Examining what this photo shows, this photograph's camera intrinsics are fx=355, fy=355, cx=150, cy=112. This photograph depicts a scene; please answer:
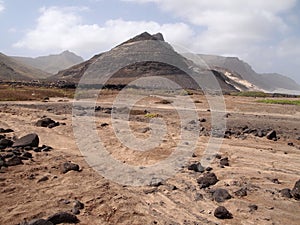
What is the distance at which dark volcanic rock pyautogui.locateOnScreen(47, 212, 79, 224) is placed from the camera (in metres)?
6.16

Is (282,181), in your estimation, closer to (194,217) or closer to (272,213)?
(272,213)

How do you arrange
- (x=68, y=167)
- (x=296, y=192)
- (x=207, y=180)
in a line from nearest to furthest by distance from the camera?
(x=296, y=192)
(x=207, y=180)
(x=68, y=167)

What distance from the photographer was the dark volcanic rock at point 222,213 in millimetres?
6746

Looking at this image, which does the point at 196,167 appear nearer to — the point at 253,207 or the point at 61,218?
the point at 253,207

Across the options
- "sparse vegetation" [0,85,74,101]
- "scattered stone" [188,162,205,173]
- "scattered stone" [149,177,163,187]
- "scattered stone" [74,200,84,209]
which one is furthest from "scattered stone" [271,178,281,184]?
"sparse vegetation" [0,85,74,101]

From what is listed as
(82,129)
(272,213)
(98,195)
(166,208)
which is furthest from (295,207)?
(82,129)

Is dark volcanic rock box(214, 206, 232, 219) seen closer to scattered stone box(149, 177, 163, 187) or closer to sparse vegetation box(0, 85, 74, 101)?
scattered stone box(149, 177, 163, 187)

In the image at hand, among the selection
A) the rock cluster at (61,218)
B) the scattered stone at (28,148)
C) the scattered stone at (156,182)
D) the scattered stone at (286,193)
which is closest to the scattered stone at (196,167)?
the scattered stone at (156,182)

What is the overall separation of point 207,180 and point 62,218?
3807 millimetres

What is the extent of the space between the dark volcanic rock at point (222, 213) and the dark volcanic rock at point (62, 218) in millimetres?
2621

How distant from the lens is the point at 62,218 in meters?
6.23

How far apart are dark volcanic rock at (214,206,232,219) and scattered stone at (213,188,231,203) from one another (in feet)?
2.32

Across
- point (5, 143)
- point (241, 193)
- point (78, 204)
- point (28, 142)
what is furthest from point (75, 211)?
point (5, 143)

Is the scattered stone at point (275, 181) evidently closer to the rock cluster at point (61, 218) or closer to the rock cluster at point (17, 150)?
the rock cluster at point (61, 218)
